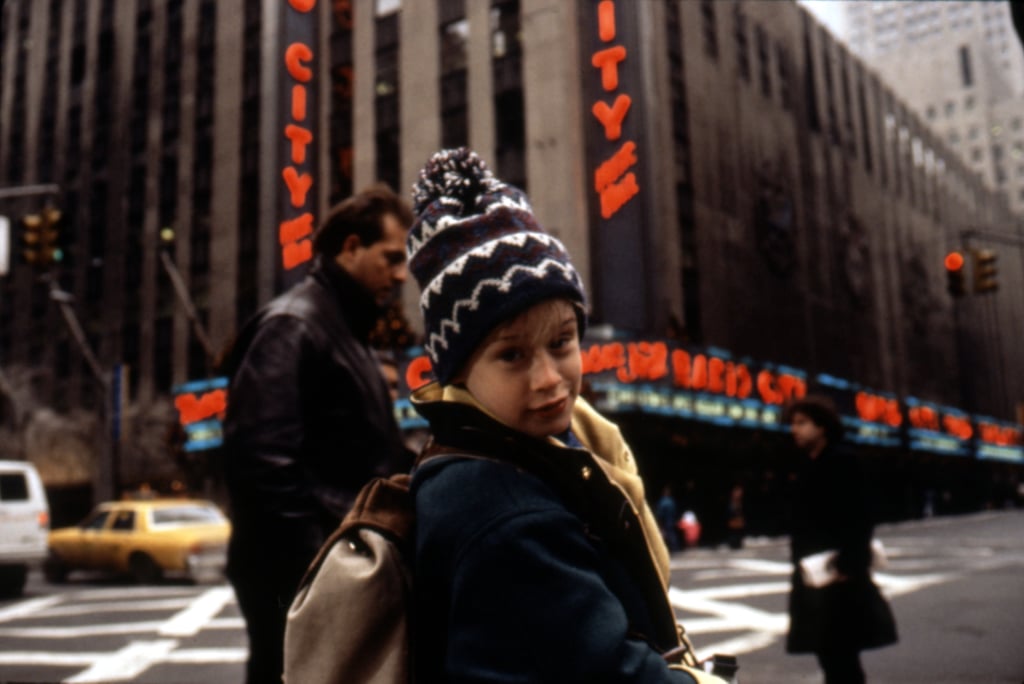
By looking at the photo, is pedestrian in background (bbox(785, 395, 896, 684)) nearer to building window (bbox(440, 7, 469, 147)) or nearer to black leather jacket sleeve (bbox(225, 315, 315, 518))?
black leather jacket sleeve (bbox(225, 315, 315, 518))

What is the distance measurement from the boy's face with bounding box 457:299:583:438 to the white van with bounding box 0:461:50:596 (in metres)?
9.04

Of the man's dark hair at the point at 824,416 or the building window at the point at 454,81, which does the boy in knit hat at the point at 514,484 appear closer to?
the man's dark hair at the point at 824,416

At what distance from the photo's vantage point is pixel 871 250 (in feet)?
108

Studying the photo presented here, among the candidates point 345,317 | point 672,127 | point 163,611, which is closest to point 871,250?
point 672,127

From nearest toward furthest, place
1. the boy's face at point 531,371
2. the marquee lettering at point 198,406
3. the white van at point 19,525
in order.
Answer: the boy's face at point 531,371 < the white van at point 19,525 < the marquee lettering at point 198,406

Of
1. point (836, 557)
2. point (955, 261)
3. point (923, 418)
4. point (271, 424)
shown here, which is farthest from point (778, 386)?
point (271, 424)

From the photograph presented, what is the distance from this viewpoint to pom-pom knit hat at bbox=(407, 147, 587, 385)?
1.56 m

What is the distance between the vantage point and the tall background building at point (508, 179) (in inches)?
731

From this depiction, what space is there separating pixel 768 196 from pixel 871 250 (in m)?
12.9

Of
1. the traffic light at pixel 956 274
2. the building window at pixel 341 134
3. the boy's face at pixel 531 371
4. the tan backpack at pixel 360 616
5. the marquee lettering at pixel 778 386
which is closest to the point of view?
the tan backpack at pixel 360 616

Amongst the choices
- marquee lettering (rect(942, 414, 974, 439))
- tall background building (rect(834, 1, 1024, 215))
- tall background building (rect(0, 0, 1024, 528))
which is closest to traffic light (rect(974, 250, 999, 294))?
tall background building (rect(834, 1, 1024, 215))

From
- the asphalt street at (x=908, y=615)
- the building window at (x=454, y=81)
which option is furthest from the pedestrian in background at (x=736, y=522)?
the building window at (x=454, y=81)

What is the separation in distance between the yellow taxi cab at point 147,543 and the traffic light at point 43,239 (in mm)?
4468

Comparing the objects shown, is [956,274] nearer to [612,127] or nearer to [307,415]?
[612,127]
